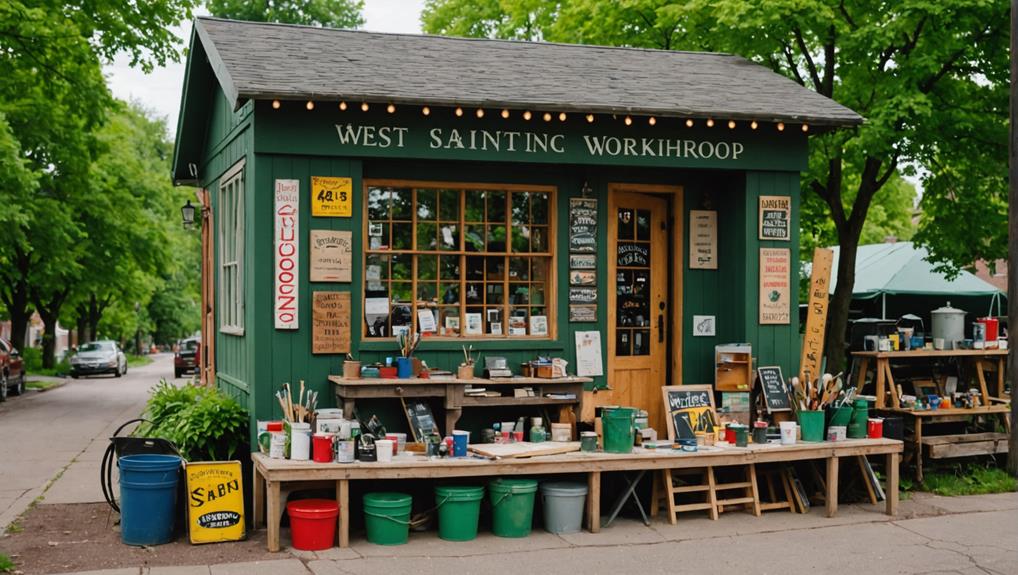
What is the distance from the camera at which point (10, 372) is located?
25875 mm

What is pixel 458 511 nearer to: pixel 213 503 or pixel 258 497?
pixel 258 497

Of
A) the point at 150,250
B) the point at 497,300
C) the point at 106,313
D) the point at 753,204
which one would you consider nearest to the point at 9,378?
the point at 150,250

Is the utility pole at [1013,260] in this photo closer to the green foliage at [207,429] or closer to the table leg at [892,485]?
the table leg at [892,485]

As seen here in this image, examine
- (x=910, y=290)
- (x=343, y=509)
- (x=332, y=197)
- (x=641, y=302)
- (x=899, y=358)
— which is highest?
(x=332, y=197)

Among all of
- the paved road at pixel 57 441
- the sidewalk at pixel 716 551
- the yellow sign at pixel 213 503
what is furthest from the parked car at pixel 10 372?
the sidewalk at pixel 716 551

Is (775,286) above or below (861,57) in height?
below

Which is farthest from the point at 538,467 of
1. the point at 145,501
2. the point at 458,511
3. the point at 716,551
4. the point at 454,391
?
the point at 145,501

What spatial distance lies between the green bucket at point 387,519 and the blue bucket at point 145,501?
167 centimetres

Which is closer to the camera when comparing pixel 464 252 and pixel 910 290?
pixel 464 252

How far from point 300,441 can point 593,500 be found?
2.63 metres

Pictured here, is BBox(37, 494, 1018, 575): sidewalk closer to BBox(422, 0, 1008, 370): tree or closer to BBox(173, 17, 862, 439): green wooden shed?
BBox(173, 17, 862, 439): green wooden shed

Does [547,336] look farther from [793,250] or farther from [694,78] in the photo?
[694,78]

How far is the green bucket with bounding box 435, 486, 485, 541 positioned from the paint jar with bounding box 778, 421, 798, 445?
310 cm

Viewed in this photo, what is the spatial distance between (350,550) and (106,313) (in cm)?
5074
